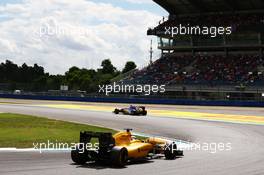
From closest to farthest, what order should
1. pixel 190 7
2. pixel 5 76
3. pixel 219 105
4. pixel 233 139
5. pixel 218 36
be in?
pixel 233 139 < pixel 219 105 < pixel 218 36 < pixel 190 7 < pixel 5 76

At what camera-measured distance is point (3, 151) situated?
42.3 feet

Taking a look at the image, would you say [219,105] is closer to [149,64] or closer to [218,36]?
[218,36]

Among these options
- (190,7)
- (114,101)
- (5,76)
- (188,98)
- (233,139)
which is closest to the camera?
(233,139)

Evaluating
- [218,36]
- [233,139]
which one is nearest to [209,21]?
[218,36]

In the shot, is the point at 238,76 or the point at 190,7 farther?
the point at 190,7

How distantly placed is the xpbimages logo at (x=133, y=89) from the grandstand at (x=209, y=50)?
1380 millimetres

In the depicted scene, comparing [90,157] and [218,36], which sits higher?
[218,36]

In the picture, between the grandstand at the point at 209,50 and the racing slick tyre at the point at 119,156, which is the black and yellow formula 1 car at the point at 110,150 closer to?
the racing slick tyre at the point at 119,156

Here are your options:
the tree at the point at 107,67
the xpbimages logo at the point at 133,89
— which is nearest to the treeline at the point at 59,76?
the tree at the point at 107,67

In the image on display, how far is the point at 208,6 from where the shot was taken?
2474 inches

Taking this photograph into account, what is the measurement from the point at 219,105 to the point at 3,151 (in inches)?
1360

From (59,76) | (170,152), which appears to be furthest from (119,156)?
(59,76)

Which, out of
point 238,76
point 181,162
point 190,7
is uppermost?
point 190,7

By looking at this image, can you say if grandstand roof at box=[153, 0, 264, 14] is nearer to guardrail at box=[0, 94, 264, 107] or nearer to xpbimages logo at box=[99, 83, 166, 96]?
xpbimages logo at box=[99, 83, 166, 96]
